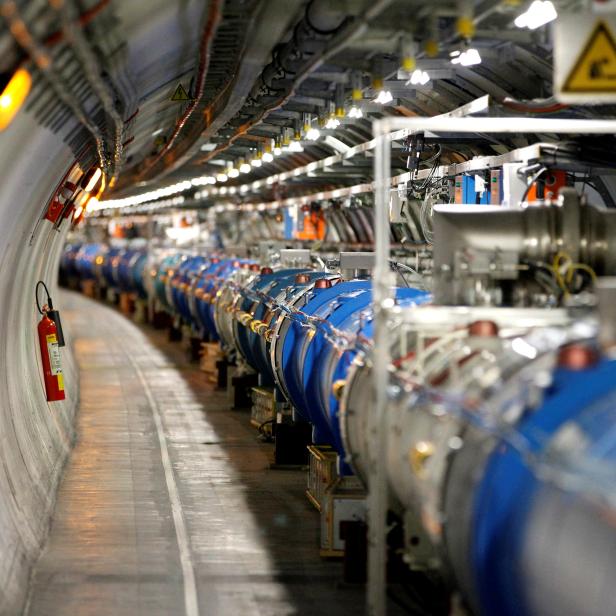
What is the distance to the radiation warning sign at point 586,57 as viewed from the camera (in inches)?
224

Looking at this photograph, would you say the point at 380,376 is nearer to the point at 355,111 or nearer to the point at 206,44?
the point at 206,44

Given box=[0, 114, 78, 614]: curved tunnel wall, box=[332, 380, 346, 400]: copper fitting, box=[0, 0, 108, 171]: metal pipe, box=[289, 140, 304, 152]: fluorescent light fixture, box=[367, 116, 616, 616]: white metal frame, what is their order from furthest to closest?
box=[289, 140, 304, 152]: fluorescent light fixture, box=[332, 380, 346, 400]: copper fitting, box=[0, 114, 78, 614]: curved tunnel wall, box=[367, 116, 616, 616]: white metal frame, box=[0, 0, 108, 171]: metal pipe

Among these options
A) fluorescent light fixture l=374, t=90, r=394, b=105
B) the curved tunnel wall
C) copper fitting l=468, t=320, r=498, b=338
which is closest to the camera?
copper fitting l=468, t=320, r=498, b=338

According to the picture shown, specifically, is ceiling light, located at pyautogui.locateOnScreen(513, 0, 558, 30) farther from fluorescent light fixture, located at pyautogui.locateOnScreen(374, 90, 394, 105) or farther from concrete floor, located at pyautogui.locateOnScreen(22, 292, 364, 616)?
concrete floor, located at pyautogui.locateOnScreen(22, 292, 364, 616)

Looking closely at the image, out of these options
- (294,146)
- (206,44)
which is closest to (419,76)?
(206,44)

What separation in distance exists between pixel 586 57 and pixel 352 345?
109 inches

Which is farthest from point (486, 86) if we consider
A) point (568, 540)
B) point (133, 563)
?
point (568, 540)

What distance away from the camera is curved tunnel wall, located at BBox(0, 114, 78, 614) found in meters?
7.42

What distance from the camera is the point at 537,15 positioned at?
23.9 ft

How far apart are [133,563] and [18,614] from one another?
50.5 inches

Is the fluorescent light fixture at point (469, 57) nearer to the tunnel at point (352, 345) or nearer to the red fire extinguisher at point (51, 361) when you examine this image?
the tunnel at point (352, 345)

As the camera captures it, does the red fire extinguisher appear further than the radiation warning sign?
Yes

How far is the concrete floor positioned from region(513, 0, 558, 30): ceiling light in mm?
3409

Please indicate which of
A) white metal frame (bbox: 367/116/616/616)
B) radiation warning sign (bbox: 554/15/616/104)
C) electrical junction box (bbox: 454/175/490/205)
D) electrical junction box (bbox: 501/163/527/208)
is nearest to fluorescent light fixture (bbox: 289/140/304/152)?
electrical junction box (bbox: 454/175/490/205)
